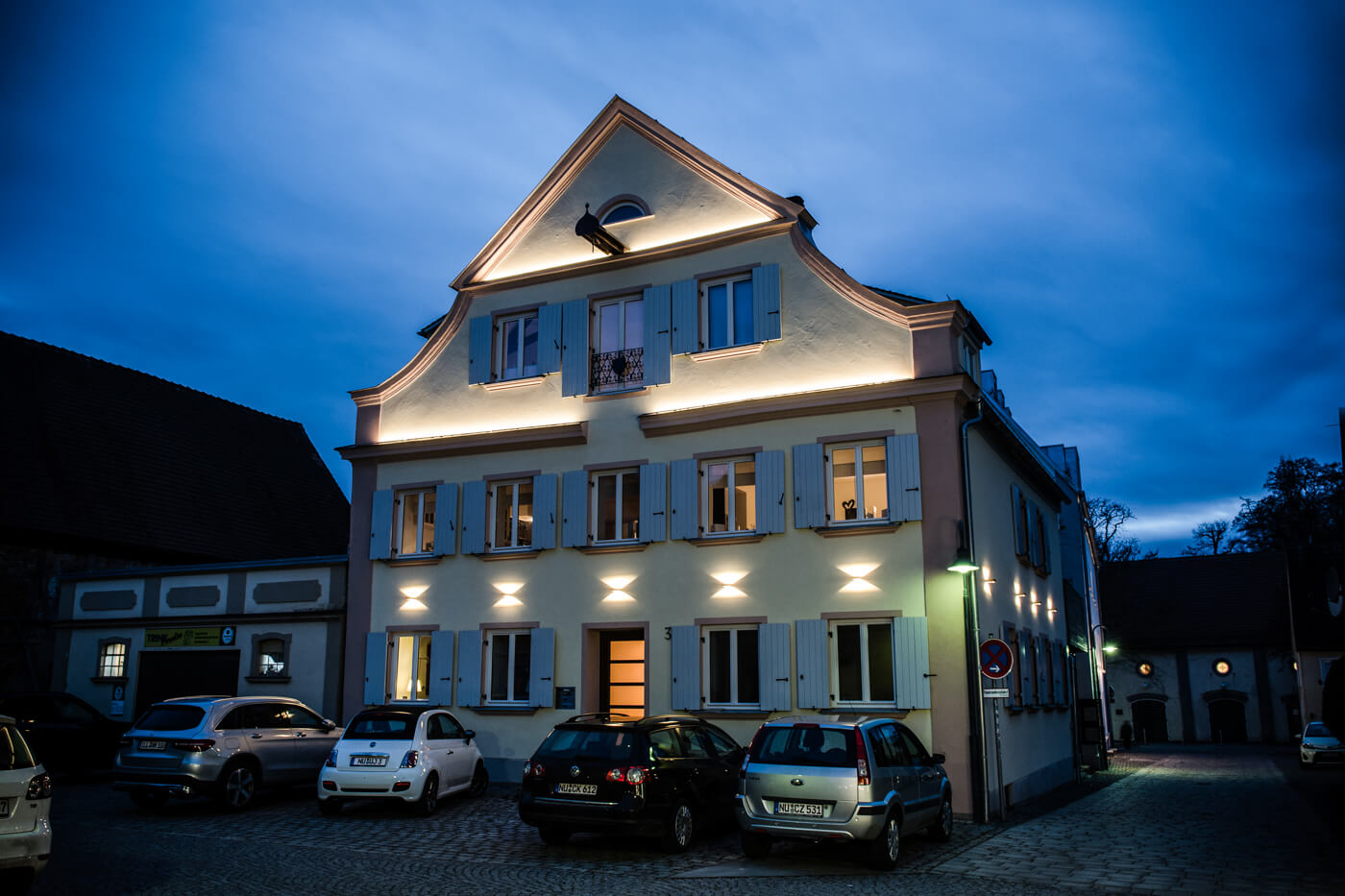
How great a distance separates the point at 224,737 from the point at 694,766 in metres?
7.50

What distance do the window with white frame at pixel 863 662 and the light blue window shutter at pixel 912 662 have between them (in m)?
0.19

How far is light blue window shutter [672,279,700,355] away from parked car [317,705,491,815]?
25.4 feet

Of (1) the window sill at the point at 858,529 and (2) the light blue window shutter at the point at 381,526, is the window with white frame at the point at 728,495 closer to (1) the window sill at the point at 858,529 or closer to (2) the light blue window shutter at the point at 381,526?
(1) the window sill at the point at 858,529

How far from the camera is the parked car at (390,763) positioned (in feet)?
51.0

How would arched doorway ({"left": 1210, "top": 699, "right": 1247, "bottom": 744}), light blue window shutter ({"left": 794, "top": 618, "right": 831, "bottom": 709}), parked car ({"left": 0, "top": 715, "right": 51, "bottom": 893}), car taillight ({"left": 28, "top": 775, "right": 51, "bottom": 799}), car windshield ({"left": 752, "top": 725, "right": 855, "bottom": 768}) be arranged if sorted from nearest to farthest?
parked car ({"left": 0, "top": 715, "right": 51, "bottom": 893})
car taillight ({"left": 28, "top": 775, "right": 51, "bottom": 799})
car windshield ({"left": 752, "top": 725, "right": 855, "bottom": 768})
light blue window shutter ({"left": 794, "top": 618, "right": 831, "bottom": 709})
arched doorway ({"left": 1210, "top": 699, "right": 1247, "bottom": 744})

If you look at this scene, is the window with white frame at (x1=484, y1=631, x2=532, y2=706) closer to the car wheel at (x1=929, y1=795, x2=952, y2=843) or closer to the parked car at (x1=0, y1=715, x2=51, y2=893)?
the car wheel at (x1=929, y1=795, x2=952, y2=843)

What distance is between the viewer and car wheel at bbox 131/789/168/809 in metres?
16.0

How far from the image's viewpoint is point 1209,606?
48812mm

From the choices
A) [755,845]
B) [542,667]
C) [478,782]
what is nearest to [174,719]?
[478,782]

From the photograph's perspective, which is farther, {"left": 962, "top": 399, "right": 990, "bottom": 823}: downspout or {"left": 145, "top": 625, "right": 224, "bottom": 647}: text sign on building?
{"left": 145, "top": 625, "right": 224, "bottom": 647}: text sign on building

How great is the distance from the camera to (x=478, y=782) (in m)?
17.9

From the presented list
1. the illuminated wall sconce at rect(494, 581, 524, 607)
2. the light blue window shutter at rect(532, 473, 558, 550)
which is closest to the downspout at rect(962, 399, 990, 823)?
the light blue window shutter at rect(532, 473, 558, 550)

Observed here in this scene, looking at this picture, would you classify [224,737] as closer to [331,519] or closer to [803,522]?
[803,522]

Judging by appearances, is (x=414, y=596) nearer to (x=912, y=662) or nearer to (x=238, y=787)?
(x=238, y=787)
